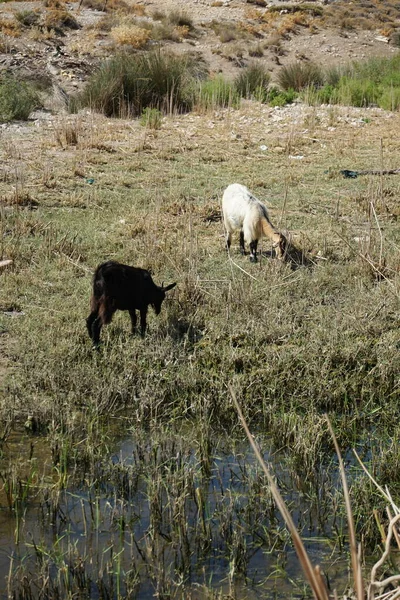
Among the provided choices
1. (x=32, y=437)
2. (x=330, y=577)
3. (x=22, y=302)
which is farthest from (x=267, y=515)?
(x=22, y=302)

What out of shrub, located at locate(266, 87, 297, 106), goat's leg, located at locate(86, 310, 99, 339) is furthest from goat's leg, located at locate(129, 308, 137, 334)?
shrub, located at locate(266, 87, 297, 106)

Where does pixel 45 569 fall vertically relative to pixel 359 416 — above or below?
above

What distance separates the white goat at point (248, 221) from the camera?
970 centimetres

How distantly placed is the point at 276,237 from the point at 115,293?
3233 millimetres

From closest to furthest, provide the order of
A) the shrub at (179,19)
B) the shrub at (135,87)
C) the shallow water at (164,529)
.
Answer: the shallow water at (164,529), the shrub at (135,87), the shrub at (179,19)

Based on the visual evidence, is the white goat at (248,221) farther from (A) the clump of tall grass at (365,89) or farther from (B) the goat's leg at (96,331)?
(A) the clump of tall grass at (365,89)

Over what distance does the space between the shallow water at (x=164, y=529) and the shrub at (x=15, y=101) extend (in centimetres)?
1333

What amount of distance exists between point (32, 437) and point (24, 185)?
7.28 m

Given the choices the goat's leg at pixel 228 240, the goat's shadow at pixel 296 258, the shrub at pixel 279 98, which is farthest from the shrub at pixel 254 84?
the goat's shadow at pixel 296 258

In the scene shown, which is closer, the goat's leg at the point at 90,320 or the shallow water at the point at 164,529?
the shallow water at the point at 164,529

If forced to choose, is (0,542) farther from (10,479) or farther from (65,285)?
(65,285)

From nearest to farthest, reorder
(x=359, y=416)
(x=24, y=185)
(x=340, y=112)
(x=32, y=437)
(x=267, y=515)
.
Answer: (x=267, y=515) < (x=32, y=437) < (x=359, y=416) < (x=24, y=185) < (x=340, y=112)

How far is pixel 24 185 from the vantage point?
12.4 metres

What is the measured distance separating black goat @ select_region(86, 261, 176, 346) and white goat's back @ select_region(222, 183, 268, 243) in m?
2.77
